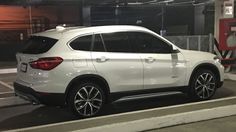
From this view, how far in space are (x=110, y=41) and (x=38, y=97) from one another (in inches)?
65.0

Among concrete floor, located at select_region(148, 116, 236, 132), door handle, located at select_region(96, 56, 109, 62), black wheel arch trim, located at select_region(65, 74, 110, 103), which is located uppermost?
door handle, located at select_region(96, 56, 109, 62)

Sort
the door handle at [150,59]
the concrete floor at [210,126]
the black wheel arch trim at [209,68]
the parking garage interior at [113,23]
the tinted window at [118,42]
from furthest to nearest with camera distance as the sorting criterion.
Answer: the black wheel arch trim at [209,68], the parking garage interior at [113,23], the door handle at [150,59], the tinted window at [118,42], the concrete floor at [210,126]

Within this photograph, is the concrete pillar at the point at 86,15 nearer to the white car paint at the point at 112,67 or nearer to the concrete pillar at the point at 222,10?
the concrete pillar at the point at 222,10

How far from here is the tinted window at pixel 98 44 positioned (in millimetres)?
7445

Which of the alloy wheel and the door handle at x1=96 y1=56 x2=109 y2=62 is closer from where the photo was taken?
the alloy wheel

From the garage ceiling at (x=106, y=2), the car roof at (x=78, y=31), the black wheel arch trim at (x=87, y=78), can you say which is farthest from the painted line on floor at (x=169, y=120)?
Answer: the garage ceiling at (x=106, y=2)

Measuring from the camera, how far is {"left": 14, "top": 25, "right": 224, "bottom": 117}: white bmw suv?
703 cm

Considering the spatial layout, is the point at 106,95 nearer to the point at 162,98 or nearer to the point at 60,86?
the point at 60,86

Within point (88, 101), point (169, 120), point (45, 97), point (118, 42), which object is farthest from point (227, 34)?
point (45, 97)

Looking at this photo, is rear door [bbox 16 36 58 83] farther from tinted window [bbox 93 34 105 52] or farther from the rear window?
tinted window [bbox 93 34 105 52]

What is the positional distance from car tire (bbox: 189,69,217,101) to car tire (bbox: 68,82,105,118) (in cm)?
205

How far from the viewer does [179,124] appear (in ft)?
22.3

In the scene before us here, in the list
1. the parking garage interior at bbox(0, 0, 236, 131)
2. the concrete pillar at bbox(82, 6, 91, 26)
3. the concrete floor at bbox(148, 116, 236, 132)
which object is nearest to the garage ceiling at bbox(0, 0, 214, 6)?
the parking garage interior at bbox(0, 0, 236, 131)

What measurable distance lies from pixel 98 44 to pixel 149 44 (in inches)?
43.4
